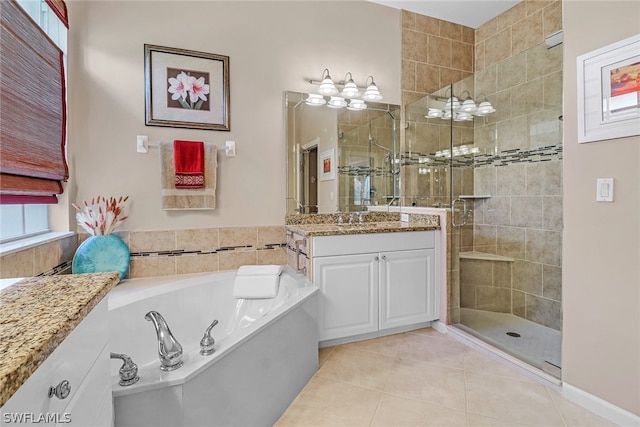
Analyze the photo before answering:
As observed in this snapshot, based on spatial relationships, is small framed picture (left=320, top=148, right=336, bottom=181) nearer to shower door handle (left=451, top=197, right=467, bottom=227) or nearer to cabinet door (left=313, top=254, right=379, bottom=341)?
cabinet door (left=313, top=254, right=379, bottom=341)

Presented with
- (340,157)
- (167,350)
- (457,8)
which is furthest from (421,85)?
(167,350)

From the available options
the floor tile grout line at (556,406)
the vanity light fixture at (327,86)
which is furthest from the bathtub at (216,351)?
the vanity light fixture at (327,86)

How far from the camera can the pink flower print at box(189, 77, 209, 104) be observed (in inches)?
97.8

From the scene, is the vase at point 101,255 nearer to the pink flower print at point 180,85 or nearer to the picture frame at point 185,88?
the picture frame at point 185,88

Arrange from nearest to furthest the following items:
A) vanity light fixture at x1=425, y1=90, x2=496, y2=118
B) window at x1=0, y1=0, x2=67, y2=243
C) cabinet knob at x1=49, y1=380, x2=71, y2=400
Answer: cabinet knob at x1=49, y1=380, x2=71, y2=400
window at x1=0, y1=0, x2=67, y2=243
vanity light fixture at x1=425, y1=90, x2=496, y2=118

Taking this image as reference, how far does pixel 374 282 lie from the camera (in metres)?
2.48

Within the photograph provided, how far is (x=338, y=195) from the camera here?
117 inches

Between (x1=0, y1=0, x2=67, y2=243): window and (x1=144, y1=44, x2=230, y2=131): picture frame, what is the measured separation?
49cm

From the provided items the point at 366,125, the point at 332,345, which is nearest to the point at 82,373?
the point at 332,345

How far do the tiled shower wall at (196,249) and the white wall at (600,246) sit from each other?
193 centimetres

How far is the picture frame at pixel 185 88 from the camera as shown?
2389 millimetres

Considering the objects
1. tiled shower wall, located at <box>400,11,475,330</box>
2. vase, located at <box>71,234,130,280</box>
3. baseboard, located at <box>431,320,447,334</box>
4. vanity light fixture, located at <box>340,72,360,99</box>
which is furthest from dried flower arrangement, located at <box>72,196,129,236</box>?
baseboard, located at <box>431,320,447,334</box>

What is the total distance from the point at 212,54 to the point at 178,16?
331 mm

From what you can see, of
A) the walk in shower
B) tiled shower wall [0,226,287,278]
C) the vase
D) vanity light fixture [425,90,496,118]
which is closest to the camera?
the vase
